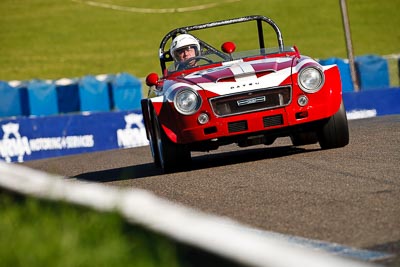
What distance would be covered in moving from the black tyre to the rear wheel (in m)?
1.29

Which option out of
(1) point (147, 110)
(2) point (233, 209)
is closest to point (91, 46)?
(1) point (147, 110)

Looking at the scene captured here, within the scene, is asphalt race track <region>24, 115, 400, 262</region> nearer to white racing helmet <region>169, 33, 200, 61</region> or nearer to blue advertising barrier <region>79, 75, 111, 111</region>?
white racing helmet <region>169, 33, 200, 61</region>

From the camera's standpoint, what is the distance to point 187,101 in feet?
31.0

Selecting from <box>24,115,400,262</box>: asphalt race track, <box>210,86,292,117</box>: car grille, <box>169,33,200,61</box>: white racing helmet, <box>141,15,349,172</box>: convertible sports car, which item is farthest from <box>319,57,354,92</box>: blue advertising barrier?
<box>210,86,292,117</box>: car grille

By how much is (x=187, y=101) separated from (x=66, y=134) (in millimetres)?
10497

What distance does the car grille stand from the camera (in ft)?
30.9

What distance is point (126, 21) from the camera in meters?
55.5

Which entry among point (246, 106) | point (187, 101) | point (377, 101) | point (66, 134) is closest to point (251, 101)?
point (246, 106)

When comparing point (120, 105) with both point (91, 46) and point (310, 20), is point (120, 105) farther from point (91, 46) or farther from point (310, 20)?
point (310, 20)

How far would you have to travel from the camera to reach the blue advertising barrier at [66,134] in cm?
1911

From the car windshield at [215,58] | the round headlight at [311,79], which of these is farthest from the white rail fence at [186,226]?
the car windshield at [215,58]

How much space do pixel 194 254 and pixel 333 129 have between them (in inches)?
281

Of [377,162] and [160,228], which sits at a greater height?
[160,228]

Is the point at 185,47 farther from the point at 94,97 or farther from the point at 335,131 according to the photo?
the point at 94,97
